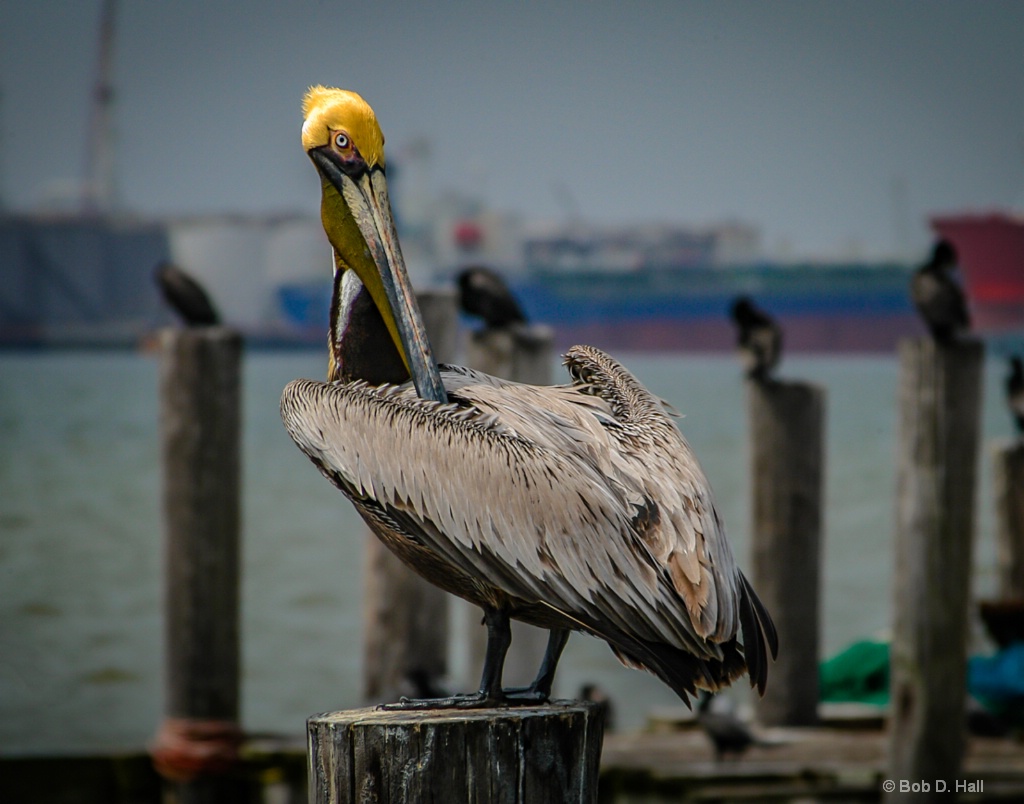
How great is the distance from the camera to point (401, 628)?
19.0 ft

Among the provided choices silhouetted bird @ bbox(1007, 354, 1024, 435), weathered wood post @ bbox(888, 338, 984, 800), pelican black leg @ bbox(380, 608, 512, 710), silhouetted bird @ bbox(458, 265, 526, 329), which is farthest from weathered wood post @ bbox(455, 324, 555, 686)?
silhouetted bird @ bbox(1007, 354, 1024, 435)

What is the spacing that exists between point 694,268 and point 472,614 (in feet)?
219

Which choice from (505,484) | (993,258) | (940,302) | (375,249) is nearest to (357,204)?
(375,249)

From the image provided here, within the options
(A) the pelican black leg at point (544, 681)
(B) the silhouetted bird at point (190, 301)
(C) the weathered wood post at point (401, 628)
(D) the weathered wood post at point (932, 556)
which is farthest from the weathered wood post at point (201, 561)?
(A) the pelican black leg at point (544, 681)

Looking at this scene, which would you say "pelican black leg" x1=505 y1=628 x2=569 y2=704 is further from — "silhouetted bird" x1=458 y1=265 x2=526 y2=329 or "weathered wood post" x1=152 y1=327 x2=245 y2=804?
"silhouetted bird" x1=458 y1=265 x2=526 y2=329

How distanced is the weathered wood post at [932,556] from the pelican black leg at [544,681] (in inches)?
106

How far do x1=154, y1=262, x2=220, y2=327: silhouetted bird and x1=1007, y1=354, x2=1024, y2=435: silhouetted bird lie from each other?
4.97m

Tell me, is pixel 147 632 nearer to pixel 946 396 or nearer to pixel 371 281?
pixel 946 396

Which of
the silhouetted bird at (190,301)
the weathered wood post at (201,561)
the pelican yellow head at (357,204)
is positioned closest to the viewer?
the pelican yellow head at (357,204)

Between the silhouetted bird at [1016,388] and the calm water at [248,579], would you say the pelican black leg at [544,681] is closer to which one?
the calm water at [248,579]

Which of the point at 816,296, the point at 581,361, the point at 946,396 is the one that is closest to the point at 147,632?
the point at 946,396

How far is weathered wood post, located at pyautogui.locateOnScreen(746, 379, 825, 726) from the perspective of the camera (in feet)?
20.8

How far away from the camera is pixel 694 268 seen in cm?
7150

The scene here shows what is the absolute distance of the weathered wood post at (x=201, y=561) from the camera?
547 centimetres
